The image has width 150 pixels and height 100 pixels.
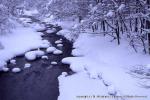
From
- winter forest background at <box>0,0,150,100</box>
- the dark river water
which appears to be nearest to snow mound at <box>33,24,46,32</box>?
winter forest background at <box>0,0,150,100</box>

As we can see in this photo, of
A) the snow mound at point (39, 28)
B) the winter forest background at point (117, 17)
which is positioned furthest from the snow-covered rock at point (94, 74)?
the snow mound at point (39, 28)

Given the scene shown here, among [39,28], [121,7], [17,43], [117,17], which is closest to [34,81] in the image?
[117,17]

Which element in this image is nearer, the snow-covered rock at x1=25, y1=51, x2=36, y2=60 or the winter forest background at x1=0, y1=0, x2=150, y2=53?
the winter forest background at x1=0, y1=0, x2=150, y2=53

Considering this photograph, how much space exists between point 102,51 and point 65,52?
439cm

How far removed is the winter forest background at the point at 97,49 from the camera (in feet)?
45.3

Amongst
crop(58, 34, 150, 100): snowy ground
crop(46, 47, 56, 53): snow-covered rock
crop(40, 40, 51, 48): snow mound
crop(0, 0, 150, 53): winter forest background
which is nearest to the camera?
Answer: crop(58, 34, 150, 100): snowy ground

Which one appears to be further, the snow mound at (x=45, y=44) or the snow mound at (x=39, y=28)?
the snow mound at (x=39, y=28)

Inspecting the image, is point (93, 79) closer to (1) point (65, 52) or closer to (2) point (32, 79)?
(2) point (32, 79)

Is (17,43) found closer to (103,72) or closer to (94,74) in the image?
(94,74)

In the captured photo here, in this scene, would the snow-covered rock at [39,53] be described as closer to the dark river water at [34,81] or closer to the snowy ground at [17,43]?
the dark river water at [34,81]

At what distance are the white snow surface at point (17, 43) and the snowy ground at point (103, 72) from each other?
194 inches

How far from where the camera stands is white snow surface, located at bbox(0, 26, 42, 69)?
21344 millimetres

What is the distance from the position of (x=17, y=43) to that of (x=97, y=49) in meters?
8.91

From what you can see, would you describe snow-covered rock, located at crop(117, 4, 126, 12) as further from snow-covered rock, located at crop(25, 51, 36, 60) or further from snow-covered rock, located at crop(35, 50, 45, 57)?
snow-covered rock, located at crop(25, 51, 36, 60)
